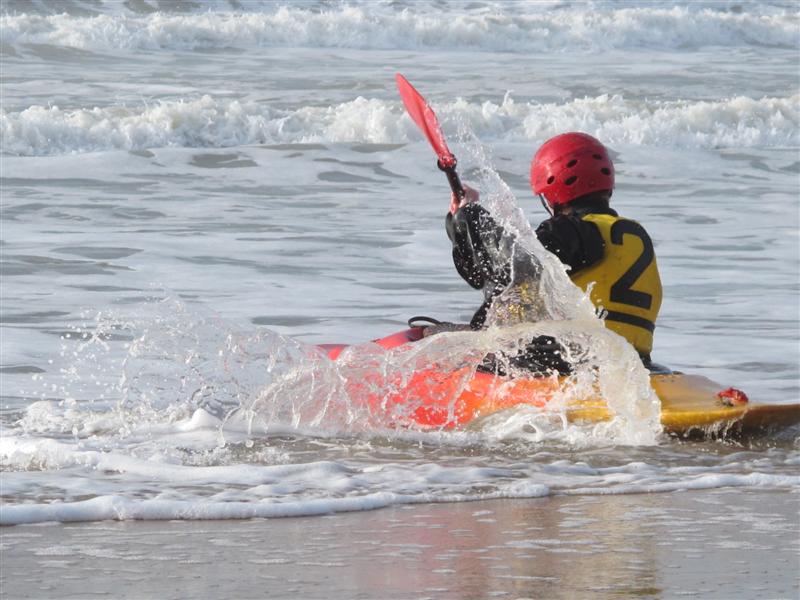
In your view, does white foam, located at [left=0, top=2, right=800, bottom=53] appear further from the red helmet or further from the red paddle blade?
the red helmet

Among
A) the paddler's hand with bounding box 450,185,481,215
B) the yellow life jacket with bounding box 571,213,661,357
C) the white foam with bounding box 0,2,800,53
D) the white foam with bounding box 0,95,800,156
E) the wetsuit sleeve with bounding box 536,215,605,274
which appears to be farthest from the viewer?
the white foam with bounding box 0,2,800,53

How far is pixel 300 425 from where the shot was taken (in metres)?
5.55

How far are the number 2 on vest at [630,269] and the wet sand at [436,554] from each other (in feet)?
3.63

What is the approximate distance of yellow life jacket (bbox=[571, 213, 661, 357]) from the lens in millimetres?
5211

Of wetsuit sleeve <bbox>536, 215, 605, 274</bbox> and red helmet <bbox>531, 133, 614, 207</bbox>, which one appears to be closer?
wetsuit sleeve <bbox>536, 215, 605, 274</bbox>

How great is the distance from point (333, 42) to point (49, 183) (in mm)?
13923

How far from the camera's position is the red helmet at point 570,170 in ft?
17.6

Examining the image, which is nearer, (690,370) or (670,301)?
(690,370)

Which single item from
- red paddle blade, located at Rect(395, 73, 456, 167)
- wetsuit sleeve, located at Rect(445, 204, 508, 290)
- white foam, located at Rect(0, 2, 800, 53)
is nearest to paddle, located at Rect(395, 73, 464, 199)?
red paddle blade, located at Rect(395, 73, 456, 167)

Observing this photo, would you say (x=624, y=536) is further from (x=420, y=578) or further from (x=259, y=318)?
(x=259, y=318)

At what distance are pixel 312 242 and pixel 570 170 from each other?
17.5 ft

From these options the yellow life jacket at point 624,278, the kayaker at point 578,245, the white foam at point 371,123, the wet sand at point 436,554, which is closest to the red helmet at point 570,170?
the kayaker at point 578,245

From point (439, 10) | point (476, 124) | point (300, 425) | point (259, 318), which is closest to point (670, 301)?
point (259, 318)

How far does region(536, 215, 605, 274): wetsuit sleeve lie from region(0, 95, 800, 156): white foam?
38.0 ft
